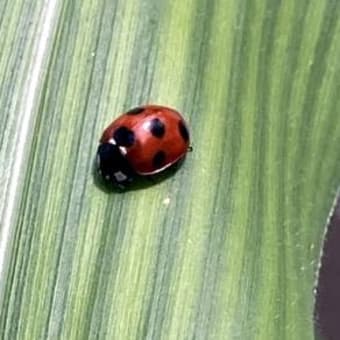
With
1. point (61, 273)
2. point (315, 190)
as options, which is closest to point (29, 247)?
point (61, 273)

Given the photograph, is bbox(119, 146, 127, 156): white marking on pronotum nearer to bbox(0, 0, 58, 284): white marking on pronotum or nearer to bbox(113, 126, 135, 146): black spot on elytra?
bbox(113, 126, 135, 146): black spot on elytra

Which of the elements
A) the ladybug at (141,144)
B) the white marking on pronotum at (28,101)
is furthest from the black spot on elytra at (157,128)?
the white marking on pronotum at (28,101)

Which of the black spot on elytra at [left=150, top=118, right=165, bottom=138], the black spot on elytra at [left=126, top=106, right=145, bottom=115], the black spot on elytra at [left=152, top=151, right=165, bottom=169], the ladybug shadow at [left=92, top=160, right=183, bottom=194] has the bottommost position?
the ladybug shadow at [left=92, top=160, right=183, bottom=194]

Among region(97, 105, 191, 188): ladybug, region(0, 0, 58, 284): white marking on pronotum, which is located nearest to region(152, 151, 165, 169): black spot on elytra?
region(97, 105, 191, 188): ladybug

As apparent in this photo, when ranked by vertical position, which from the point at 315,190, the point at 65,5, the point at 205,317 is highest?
the point at 65,5

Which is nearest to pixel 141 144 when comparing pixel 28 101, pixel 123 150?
pixel 123 150

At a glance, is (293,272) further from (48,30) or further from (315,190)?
(48,30)

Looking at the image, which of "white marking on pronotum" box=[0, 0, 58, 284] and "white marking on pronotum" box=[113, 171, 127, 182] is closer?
"white marking on pronotum" box=[0, 0, 58, 284]

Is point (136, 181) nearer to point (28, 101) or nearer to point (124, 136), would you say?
point (124, 136)
